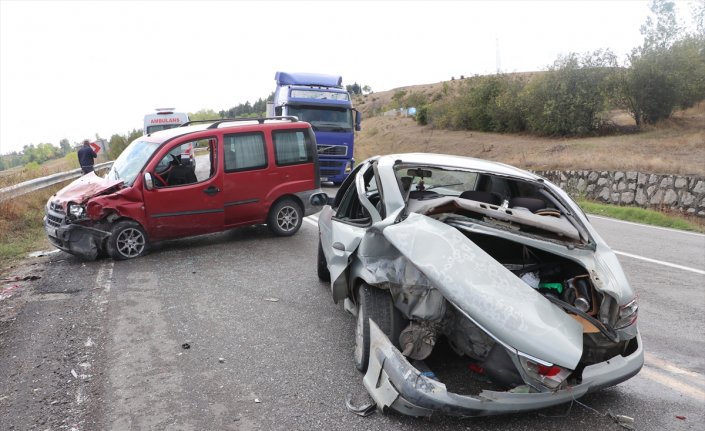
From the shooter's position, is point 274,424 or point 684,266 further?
point 684,266

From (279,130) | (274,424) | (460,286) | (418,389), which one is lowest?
(274,424)

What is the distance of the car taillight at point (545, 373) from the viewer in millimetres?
3004

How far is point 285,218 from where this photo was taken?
9.33 meters

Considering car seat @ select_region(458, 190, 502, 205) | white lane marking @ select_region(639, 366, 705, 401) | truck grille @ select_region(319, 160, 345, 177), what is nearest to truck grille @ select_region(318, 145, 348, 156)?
truck grille @ select_region(319, 160, 345, 177)

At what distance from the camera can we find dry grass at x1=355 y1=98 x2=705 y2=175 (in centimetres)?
1681

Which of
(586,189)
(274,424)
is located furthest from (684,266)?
(586,189)

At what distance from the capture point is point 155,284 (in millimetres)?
6703

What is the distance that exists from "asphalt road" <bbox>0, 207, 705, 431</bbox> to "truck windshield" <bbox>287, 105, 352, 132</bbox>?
31.2ft

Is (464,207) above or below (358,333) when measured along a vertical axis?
above

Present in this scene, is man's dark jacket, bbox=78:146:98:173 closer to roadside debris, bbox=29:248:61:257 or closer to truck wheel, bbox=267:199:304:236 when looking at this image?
roadside debris, bbox=29:248:61:257

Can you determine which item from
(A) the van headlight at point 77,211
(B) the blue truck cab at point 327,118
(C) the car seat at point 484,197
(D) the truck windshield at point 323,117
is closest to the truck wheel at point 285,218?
(A) the van headlight at point 77,211

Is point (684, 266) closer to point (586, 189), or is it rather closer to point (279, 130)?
point (279, 130)

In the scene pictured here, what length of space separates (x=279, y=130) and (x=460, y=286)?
6.56m

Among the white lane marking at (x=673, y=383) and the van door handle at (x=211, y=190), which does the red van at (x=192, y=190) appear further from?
the white lane marking at (x=673, y=383)
